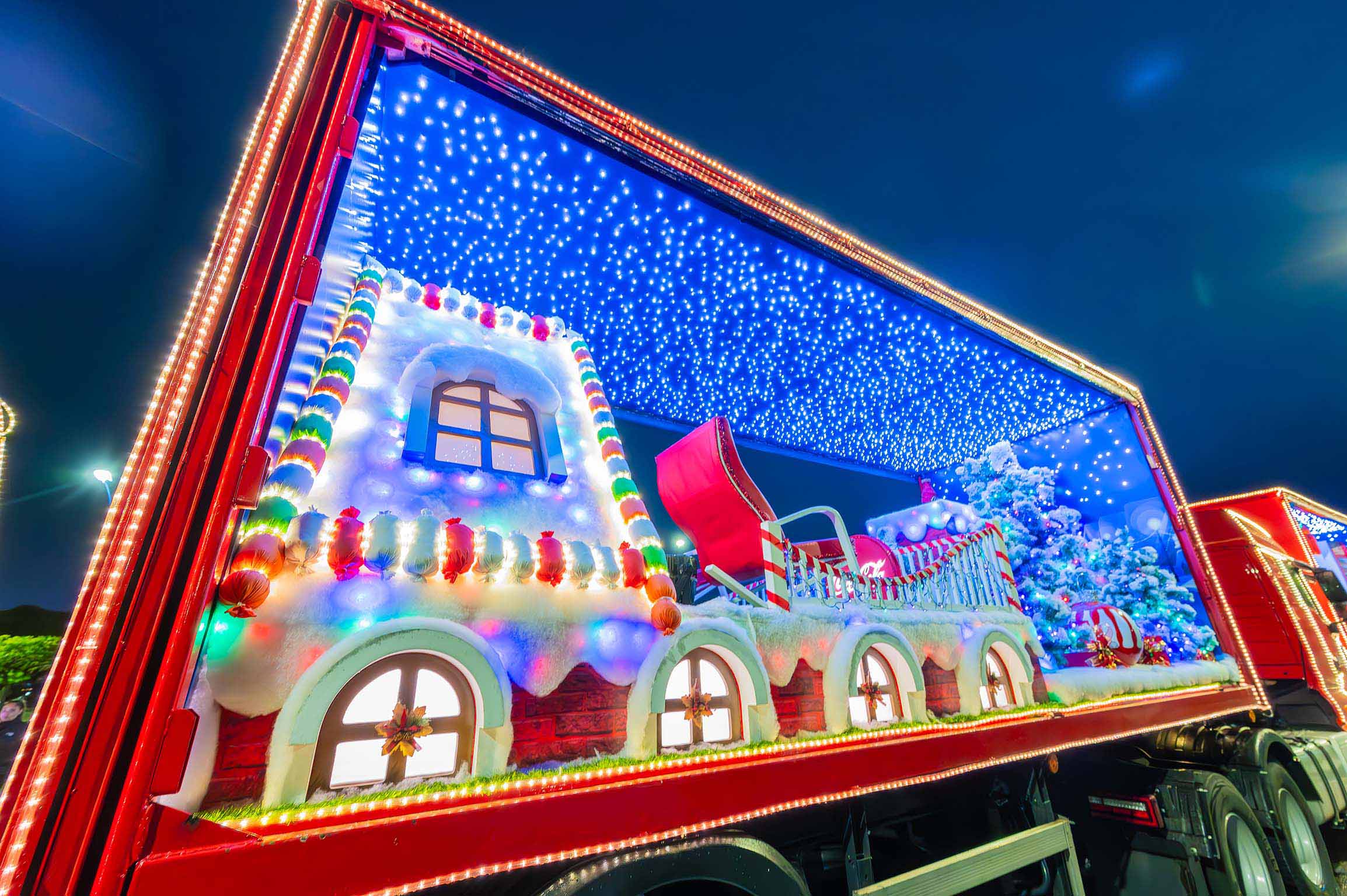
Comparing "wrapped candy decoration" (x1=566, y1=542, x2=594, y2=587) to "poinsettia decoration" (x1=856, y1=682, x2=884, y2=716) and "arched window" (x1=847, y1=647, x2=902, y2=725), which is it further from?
"poinsettia decoration" (x1=856, y1=682, x2=884, y2=716)

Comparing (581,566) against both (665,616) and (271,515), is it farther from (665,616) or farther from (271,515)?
(271,515)

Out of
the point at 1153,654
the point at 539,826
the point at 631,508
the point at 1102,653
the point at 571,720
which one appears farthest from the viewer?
the point at 1153,654

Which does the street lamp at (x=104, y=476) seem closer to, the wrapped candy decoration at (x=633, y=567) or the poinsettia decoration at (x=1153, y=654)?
the wrapped candy decoration at (x=633, y=567)

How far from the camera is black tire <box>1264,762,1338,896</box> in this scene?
513 cm

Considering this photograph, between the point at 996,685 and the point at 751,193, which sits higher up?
the point at 751,193

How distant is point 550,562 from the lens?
2.58 metres

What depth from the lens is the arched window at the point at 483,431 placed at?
332cm

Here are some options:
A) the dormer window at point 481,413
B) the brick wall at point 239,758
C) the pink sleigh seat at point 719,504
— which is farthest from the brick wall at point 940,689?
the brick wall at point 239,758

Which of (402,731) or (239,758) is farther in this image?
(402,731)

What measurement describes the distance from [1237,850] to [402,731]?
7069 mm

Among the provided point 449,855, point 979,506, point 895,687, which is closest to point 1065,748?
point 895,687

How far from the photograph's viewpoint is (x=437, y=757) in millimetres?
2213

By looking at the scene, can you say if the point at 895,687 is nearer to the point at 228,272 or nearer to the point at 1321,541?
the point at 228,272

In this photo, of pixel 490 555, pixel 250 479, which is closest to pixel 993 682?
pixel 490 555
